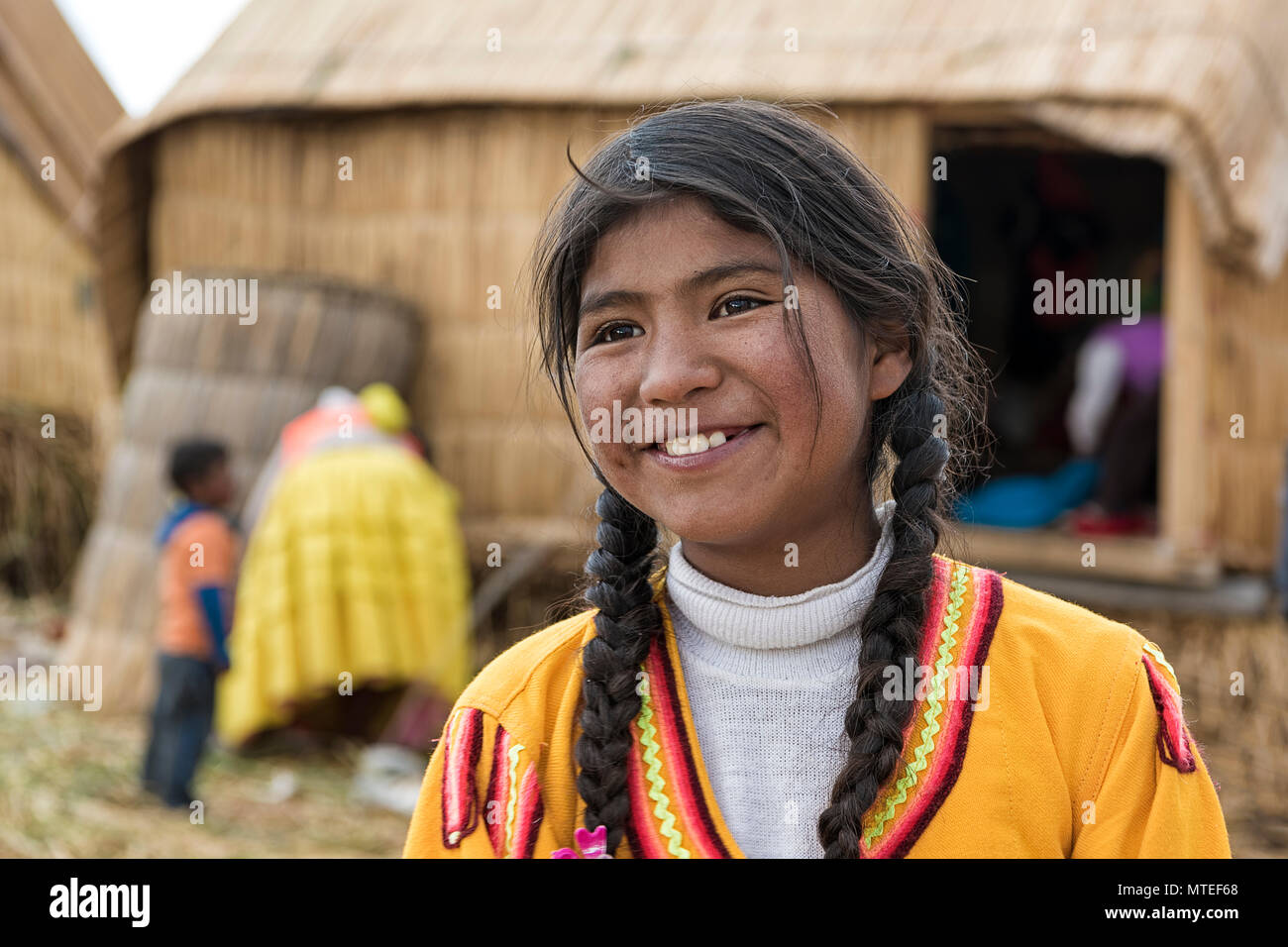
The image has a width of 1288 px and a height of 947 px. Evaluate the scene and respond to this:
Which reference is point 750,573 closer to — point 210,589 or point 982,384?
point 982,384

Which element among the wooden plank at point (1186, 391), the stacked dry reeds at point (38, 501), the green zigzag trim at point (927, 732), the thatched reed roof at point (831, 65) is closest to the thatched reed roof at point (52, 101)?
the stacked dry reeds at point (38, 501)

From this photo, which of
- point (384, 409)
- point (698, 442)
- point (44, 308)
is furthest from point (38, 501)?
point (698, 442)

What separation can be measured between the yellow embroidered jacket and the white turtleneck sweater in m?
0.03

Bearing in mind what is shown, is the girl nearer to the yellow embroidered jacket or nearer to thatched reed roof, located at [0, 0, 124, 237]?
the yellow embroidered jacket

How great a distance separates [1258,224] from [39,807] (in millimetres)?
4763

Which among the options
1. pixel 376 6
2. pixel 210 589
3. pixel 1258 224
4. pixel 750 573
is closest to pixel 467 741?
pixel 750 573

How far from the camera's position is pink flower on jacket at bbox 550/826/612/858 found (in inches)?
53.0

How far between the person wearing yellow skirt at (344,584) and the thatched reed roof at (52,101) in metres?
3.60

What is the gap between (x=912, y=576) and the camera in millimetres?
1403

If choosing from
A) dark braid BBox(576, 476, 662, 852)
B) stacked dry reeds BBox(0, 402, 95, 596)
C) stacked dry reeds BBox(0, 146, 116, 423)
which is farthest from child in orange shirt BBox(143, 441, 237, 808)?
stacked dry reeds BBox(0, 146, 116, 423)

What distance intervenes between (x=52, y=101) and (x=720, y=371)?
7.78m

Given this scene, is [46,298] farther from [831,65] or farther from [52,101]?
[831,65]

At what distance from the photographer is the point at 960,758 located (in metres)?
1.32

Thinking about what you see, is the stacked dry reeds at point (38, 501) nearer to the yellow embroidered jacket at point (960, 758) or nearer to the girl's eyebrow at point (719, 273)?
the yellow embroidered jacket at point (960, 758)
